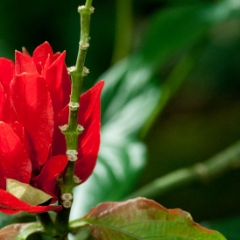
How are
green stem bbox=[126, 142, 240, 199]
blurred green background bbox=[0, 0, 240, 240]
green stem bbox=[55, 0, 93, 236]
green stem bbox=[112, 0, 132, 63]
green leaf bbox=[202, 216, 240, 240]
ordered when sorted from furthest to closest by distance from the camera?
blurred green background bbox=[0, 0, 240, 240] < green stem bbox=[112, 0, 132, 63] < green stem bbox=[126, 142, 240, 199] < green leaf bbox=[202, 216, 240, 240] < green stem bbox=[55, 0, 93, 236]

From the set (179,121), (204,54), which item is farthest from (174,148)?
(204,54)

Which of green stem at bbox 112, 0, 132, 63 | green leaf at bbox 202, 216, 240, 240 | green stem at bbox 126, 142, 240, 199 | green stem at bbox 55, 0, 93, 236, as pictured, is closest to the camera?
green stem at bbox 55, 0, 93, 236

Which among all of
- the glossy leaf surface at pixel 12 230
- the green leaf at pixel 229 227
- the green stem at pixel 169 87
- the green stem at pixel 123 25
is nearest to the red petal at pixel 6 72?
the glossy leaf surface at pixel 12 230

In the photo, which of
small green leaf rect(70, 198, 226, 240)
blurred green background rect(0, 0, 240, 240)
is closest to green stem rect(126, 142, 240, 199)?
small green leaf rect(70, 198, 226, 240)

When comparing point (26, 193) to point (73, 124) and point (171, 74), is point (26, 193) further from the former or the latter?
point (171, 74)

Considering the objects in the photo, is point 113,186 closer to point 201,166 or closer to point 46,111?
point 201,166

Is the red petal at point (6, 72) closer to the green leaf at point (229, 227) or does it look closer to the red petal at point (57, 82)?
the red petal at point (57, 82)

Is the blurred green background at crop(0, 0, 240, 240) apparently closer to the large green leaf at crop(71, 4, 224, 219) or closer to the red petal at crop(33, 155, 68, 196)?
the large green leaf at crop(71, 4, 224, 219)
